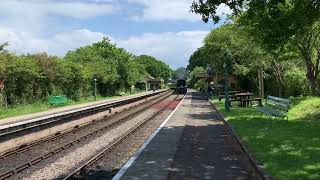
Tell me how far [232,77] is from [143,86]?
226ft

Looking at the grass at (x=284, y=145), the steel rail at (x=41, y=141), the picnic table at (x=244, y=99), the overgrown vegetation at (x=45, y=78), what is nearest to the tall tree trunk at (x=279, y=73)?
the picnic table at (x=244, y=99)

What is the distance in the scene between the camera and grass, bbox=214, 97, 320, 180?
11.2m

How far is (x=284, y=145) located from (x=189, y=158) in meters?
2.71

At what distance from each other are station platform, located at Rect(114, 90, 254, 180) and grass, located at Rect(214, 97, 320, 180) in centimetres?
52

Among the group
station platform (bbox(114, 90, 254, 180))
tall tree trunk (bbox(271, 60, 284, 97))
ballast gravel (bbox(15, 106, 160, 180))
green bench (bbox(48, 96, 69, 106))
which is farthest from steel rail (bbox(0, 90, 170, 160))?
tall tree trunk (bbox(271, 60, 284, 97))

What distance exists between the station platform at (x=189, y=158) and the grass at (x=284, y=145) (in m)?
0.52

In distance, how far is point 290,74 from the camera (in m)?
49.0

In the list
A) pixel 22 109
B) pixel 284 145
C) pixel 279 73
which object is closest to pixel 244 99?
pixel 279 73

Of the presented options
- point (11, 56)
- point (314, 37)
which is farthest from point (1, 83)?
point (314, 37)

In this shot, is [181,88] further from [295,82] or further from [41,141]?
[41,141]

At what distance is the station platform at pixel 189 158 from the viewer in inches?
474

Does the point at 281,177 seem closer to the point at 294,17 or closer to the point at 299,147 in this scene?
the point at 299,147

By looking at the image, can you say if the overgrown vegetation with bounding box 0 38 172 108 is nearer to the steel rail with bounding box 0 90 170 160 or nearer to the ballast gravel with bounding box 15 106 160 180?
the steel rail with bounding box 0 90 170 160

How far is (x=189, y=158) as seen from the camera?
14.5m
